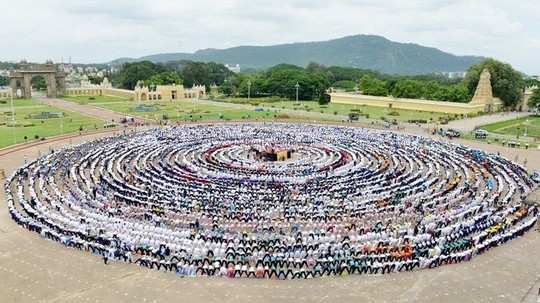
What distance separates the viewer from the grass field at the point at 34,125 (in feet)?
198

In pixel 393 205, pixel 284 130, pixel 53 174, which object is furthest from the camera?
pixel 284 130

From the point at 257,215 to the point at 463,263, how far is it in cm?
1149

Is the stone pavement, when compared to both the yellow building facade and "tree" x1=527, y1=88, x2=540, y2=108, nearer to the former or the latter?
the yellow building facade

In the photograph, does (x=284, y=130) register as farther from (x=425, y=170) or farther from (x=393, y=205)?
(x=393, y=205)

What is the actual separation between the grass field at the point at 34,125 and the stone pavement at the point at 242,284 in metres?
37.8

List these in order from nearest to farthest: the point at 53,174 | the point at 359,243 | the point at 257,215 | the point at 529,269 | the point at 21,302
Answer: the point at 21,302 < the point at 529,269 < the point at 359,243 < the point at 257,215 < the point at 53,174

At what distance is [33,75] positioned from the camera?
126 metres

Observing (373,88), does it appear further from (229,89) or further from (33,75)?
(33,75)

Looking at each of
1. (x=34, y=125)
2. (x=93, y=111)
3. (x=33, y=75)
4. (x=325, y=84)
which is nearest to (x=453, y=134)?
(x=34, y=125)

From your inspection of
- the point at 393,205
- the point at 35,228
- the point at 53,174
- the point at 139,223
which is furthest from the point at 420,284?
the point at 53,174

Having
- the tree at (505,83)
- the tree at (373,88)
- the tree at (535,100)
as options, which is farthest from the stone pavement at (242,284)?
the tree at (373,88)

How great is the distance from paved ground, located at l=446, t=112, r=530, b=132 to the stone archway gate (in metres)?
104

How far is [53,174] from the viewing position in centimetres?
3803

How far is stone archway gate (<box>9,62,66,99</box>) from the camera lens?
12212 cm
